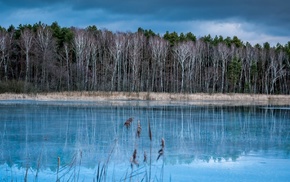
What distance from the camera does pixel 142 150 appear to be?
11.7m

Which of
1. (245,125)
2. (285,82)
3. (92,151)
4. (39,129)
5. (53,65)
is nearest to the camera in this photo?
(92,151)

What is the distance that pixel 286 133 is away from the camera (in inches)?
650

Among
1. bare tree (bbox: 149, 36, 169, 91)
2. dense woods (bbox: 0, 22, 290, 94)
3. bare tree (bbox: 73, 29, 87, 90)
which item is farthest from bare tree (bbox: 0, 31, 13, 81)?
bare tree (bbox: 149, 36, 169, 91)

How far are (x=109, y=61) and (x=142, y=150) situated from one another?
4331 cm

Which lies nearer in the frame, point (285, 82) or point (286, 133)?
point (286, 133)

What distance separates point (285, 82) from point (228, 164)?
174 feet

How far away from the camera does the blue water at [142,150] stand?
9.01 meters

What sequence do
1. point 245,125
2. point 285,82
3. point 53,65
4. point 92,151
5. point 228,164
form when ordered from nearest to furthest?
point 228,164
point 92,151
point 245,125
point 53,65
point 285,82

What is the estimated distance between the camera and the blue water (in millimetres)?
9008

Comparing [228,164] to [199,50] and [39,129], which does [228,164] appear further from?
[199,50]

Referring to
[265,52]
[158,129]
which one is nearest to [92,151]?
[158,129]

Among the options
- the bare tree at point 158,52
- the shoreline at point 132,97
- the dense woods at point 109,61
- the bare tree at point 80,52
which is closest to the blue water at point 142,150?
the shoreline at point 132,97

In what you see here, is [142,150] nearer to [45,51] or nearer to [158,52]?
[45,51]

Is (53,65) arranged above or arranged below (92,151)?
above
